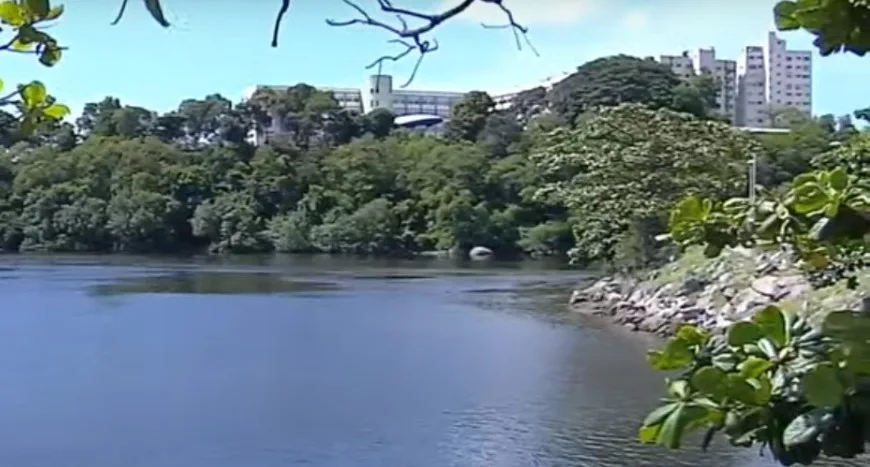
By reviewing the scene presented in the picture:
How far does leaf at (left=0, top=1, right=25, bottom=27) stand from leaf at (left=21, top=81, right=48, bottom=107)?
0.20 ft

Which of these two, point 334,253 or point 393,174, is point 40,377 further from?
point 393,174

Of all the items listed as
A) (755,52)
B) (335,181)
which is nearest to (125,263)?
(335,181)

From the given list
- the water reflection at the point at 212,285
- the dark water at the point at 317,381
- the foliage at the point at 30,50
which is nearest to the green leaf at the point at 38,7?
the foliage at the point at 30,50

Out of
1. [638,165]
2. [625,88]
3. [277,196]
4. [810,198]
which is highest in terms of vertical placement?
[625,88]

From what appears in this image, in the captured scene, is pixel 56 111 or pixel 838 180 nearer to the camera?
pixel 838 180

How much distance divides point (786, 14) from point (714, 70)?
3287 cm

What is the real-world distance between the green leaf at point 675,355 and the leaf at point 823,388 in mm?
100

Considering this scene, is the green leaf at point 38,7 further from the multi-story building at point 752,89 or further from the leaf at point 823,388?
the multi-story building at point 752,89

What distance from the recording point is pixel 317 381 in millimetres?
8617

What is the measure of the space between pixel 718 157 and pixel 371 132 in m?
17.3

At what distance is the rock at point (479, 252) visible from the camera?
83.1 ft

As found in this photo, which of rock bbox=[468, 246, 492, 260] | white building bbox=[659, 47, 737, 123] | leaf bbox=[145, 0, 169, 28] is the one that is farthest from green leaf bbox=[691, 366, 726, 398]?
white building bbox=[659, 47, 737, 123]

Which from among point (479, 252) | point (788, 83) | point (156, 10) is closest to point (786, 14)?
point (156, 10)

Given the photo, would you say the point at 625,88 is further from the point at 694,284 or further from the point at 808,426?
the point at 808,426
